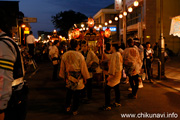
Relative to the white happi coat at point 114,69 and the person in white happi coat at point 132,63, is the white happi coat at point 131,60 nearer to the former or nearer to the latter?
the person in white happi coat at point 132,63

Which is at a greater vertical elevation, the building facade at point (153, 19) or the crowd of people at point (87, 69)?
the building facade at point (153, 19)

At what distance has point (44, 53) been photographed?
25641 mm

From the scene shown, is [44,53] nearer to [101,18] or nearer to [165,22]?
[165,22]

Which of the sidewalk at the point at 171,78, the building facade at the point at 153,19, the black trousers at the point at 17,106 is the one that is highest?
the building facade at the point at 153,19

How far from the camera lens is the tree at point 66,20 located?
63341 millimetres

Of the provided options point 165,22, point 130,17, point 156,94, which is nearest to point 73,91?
point 156,94

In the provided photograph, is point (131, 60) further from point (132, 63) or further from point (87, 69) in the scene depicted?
point (87, 69)

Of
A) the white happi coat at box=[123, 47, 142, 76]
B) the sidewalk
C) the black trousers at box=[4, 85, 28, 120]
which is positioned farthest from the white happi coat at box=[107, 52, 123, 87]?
the sidewalk

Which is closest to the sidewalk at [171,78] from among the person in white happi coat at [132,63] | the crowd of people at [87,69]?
the person in white happi coat at [132,63]

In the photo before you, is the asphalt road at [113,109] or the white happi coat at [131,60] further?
the white happi coat at [131,60]

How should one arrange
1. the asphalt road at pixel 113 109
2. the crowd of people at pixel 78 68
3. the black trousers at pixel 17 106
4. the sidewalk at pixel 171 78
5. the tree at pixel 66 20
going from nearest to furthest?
the crowd of people at pixel 78 68 < the black trousers at pixel 17 106 < the asphalt road at pixel 113 109 < the sidewalk at pixel 171 78 < the tree at pixel 66 20

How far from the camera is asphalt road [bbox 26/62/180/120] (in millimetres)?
5266

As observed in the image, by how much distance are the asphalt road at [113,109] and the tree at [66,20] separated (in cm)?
5642

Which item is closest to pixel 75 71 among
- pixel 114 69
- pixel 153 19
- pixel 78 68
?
pixel 78 68
